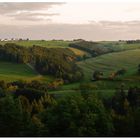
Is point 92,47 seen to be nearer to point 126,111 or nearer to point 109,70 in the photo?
point 109,70

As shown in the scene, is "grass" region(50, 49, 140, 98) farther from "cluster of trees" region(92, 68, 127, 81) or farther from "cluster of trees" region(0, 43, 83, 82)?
"cluster of trees" region(0, 43, 83, 82)

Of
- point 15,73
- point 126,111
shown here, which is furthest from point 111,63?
point 126,111

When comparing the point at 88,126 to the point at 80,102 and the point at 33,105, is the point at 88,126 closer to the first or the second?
the point at 80,102

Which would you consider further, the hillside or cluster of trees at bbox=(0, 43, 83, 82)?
the hillside

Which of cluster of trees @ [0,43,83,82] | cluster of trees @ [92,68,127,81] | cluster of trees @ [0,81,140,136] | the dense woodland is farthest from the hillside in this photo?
cluster of trees @ [0,81,140,136]

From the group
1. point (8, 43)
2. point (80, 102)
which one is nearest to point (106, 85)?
point (80, 102)

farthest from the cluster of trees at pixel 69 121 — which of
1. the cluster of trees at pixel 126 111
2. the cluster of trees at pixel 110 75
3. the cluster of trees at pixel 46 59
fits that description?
the cluster of trees at pixel 46 59
